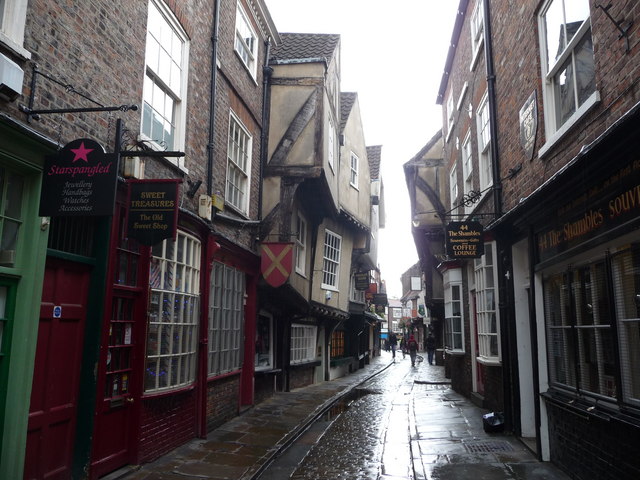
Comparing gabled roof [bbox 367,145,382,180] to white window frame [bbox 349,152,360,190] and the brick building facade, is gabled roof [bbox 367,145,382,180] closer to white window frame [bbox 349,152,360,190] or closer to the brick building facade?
white window frame [bbox 349,152,360,190]

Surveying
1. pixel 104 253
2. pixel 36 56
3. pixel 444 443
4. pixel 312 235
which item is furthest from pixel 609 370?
pixel 312 235

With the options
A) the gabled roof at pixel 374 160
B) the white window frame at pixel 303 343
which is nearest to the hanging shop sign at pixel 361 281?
the gabled roof at pixel 374 160

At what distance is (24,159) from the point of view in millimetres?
4742

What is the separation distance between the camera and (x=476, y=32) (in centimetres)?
1134

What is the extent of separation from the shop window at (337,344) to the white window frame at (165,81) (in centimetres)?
1369

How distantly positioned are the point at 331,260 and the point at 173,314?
407 inches

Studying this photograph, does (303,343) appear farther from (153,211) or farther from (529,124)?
(153,211)

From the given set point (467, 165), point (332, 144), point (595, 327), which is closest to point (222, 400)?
point (595, 327)

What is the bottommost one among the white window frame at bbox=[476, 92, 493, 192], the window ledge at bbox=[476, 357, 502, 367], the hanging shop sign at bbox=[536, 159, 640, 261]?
the window ledge at bbox=[476, 357, 502, 367]

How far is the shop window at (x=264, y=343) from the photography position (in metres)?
12.7

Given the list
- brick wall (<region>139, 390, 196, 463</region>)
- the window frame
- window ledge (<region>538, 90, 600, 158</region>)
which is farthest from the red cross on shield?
window ledge (<region>538, 90, 600, 158</region>)

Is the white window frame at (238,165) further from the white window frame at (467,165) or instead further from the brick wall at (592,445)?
the brick wall at (592,445)

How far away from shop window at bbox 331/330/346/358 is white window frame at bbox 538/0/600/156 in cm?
1463

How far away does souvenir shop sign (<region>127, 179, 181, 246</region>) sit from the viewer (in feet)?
19.6
